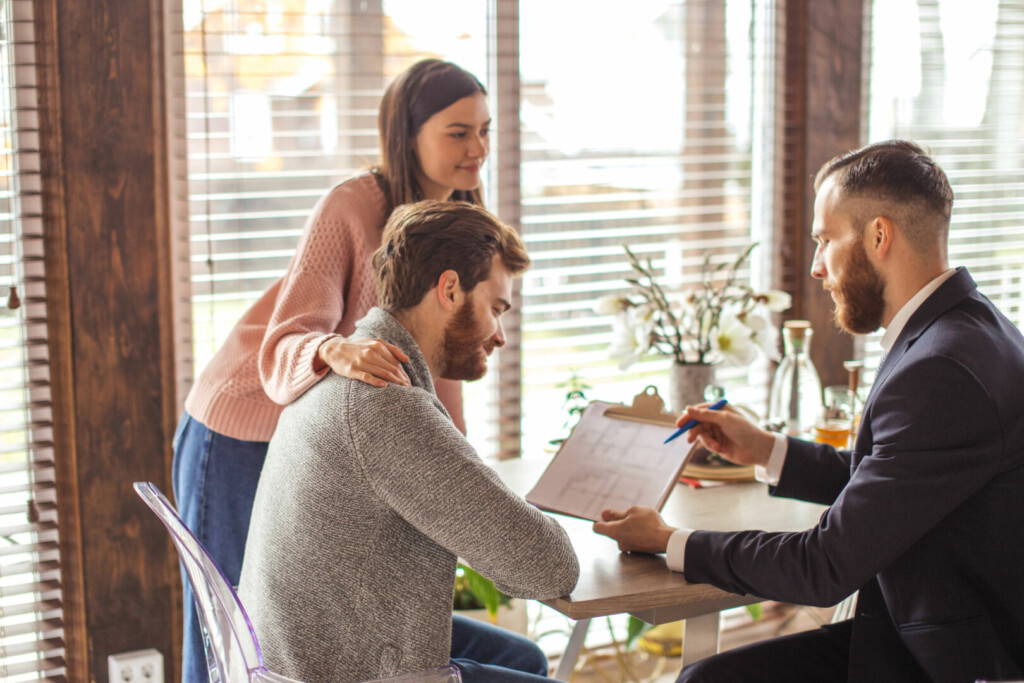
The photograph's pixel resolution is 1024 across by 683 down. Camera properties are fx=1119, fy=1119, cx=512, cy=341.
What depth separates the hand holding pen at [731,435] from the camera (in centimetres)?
199

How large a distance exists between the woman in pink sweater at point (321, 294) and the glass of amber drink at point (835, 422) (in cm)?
80

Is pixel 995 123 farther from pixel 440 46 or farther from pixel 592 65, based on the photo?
pixel 440 46

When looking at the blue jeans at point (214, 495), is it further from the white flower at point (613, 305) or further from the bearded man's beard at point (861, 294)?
the bearded man's beard at point (861, 294)

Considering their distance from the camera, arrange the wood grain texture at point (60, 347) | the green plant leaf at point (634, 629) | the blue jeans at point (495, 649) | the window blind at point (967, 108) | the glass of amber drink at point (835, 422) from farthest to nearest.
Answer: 1. the window blind at point (967, 108)
2. the green plant leaf at point (634, 629)
3. the glass of amber drink at point (835, 422)
4. the wood grain texture at point (60, 347)
5. the blue jeans at point (495, 649)

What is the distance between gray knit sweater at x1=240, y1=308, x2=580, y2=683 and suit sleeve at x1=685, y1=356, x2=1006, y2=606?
0.34 metres

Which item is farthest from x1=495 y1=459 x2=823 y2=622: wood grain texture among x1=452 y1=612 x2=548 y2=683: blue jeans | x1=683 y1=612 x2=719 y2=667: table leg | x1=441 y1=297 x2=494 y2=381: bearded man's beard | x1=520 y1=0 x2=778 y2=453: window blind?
x1=520 y1=0 x2=778 y2=453: window blind

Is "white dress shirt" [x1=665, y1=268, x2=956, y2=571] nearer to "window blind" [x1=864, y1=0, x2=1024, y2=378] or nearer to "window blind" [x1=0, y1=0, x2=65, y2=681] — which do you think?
"window blind" [x1=0, y1=0, x2=65, y2=681]

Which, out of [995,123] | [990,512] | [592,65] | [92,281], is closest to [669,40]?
[592,65]

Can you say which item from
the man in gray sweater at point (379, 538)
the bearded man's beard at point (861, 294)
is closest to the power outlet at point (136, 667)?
the man in gray sweater at point (379, 538)

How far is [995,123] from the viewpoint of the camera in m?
3.49

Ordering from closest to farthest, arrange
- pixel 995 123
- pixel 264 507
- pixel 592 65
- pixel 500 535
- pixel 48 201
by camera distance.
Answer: pixel 500 535 < pixel 264 507 < pixel 48 201 < pixel 592 65 < pixel 995 123

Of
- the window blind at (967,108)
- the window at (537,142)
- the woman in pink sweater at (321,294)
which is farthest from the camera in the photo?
the window blind at (967,108)

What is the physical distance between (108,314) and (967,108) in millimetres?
2576

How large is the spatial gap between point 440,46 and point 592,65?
0.43 metres
